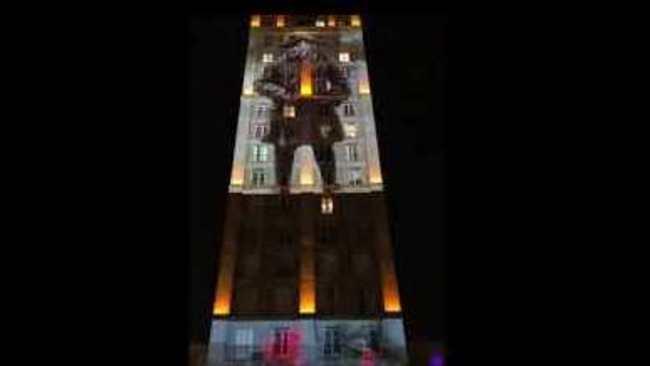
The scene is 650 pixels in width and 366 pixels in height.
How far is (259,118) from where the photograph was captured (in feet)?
40.2

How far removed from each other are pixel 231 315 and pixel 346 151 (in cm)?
340

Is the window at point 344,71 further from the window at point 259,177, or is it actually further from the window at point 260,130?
the window at point 259,177

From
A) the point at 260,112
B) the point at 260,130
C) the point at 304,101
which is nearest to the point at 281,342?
the point at 260,130

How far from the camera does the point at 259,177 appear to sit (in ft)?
38.1

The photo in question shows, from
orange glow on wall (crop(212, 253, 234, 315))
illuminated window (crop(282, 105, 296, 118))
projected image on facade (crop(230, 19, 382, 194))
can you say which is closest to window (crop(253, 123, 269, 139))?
projected image on facade (crop(230, 19, 382, 194))

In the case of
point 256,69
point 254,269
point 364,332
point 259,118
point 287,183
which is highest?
point 256,69

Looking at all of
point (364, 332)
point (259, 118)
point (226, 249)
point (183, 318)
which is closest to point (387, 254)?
point (364, 332)

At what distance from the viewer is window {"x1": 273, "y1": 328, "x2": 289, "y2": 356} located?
860 cm

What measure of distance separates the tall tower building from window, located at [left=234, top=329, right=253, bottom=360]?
0.05ft

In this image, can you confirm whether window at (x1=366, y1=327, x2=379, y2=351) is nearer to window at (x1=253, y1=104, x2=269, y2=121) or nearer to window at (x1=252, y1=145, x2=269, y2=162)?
window at (x1=252, y1=145, x2=269, y2=162)

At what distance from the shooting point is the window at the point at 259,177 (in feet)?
37.8

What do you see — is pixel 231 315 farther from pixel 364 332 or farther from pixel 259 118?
pixel 259 118

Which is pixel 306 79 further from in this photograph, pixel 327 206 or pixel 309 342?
pixel 309 342

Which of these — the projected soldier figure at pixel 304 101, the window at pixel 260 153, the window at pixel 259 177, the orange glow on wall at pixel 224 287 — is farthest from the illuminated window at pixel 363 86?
the orange glow on wall at pixel 224 287
